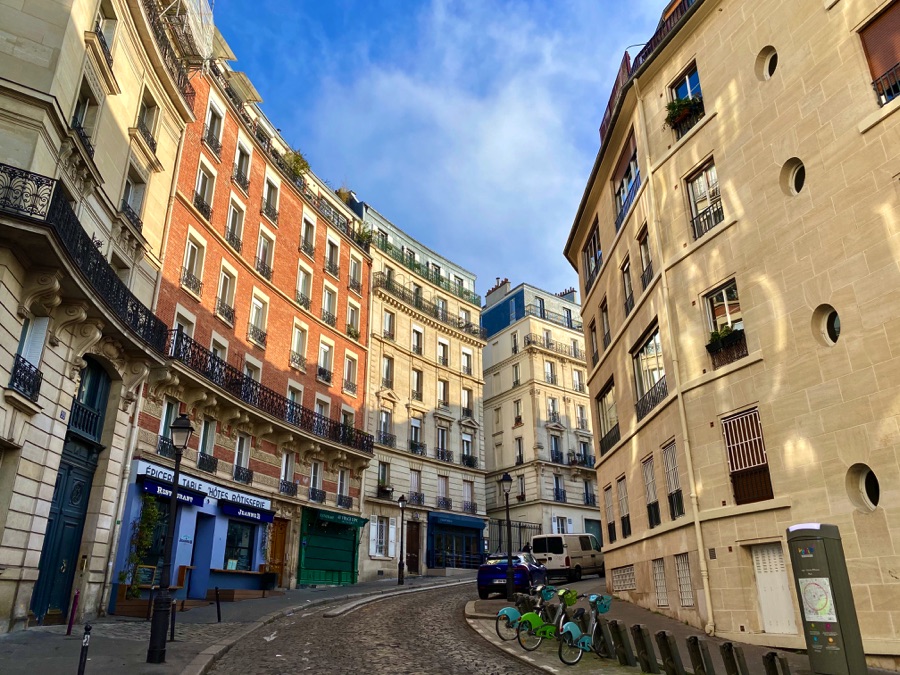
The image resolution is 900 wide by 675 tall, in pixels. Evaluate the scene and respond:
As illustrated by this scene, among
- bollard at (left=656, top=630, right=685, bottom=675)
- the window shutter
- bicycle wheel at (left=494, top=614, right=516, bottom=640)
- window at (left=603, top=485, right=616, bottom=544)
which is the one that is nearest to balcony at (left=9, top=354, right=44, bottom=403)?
bicycle wheel at (left=494, top=614, right=516, bottom=640)

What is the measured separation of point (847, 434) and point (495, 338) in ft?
128

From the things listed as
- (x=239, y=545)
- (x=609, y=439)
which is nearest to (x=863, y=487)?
(x=609, y=439)

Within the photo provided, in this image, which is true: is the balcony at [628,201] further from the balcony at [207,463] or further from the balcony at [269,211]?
the balcony at [207,463]

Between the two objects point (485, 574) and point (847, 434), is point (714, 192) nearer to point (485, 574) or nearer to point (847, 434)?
point (847, 434)

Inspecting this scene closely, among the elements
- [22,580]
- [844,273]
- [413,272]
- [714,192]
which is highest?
[413,272]

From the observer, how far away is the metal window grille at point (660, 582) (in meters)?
15.4

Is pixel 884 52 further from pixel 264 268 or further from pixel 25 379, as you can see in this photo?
pixel 264 268

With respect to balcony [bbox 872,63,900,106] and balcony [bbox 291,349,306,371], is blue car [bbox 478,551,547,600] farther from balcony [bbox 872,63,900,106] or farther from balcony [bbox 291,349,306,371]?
balcony [bbox 872,63,900,106]

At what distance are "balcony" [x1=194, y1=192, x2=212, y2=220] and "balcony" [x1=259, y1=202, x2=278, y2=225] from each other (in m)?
3.60

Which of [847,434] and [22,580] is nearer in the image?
[847,434]

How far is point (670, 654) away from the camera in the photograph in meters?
8.30

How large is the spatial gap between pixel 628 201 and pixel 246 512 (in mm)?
15753

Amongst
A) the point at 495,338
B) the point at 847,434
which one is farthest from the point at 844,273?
the point at 495,338

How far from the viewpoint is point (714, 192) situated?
14.9 m
